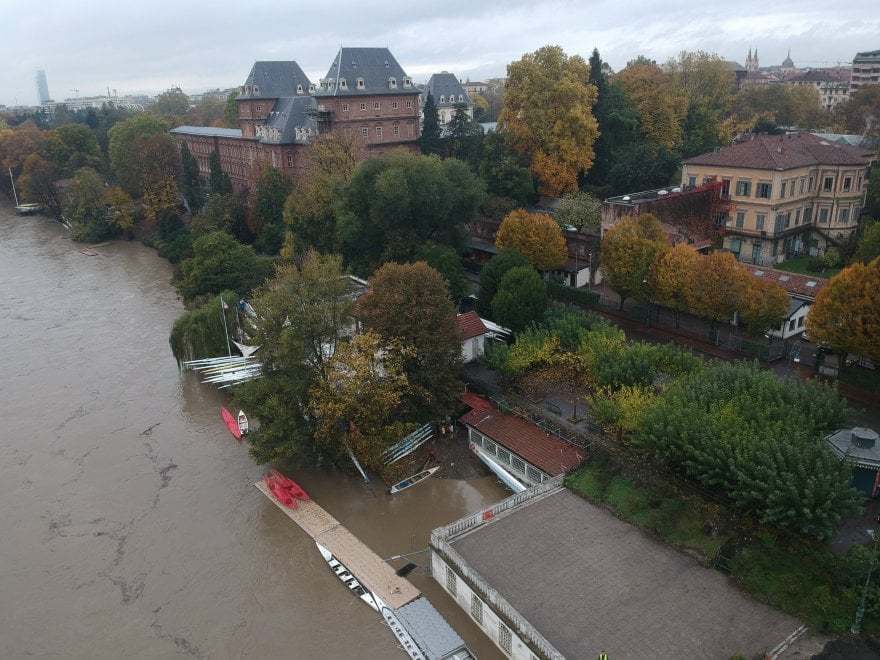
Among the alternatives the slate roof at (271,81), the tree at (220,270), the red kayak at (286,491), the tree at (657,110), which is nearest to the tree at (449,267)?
the tree at (220,270)

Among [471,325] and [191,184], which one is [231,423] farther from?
[191,184]

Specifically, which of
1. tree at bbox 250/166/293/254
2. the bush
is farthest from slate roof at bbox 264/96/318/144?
the bush

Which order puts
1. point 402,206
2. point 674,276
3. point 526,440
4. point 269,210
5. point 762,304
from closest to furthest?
point 526,440, point 762,304, point 674,276, point 402,206, point 269,210

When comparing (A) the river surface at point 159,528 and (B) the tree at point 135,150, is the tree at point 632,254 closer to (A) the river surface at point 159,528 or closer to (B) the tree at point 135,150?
(A) the river surface at point 159,528

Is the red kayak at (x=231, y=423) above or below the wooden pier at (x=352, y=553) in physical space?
above

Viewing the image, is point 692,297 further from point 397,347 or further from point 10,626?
point 10,626

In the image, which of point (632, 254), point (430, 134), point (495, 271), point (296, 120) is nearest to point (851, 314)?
point (632, 254)
